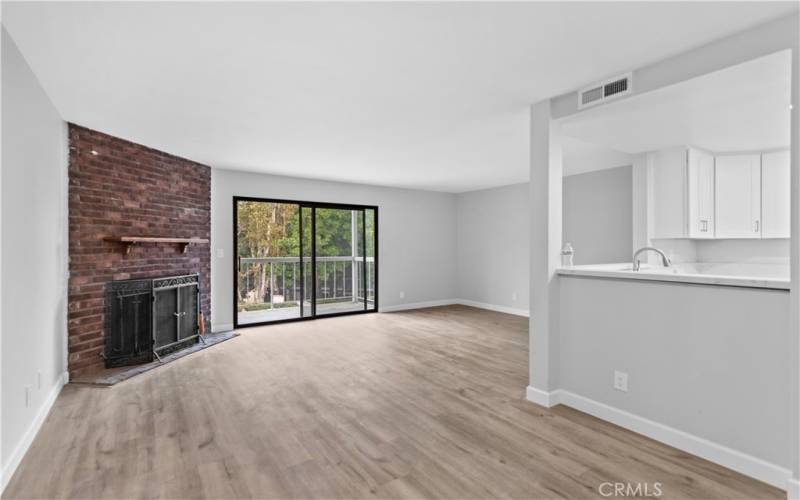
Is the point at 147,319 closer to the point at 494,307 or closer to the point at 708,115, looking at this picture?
the point at 494,307

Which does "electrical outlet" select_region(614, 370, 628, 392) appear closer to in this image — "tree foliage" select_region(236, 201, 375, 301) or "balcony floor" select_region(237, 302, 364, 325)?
"tree foliage" select_region(236, 201, 375, 301)

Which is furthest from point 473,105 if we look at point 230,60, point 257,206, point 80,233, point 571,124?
point 257,206

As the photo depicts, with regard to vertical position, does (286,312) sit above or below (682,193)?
below

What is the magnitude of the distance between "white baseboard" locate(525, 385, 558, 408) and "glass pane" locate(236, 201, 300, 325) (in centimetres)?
447

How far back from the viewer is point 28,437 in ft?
7.81

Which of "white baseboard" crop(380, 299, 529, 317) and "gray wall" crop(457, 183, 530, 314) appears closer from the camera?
"gray wall" crop(457, 183, 530, 314)

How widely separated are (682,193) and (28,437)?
19.5 ft

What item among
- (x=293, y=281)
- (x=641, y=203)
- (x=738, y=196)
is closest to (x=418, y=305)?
(x=293, y=281)

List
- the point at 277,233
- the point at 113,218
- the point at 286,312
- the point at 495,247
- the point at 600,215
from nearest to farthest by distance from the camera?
the point at 113,218
the point at 600,215
the point at 277,233
the point at 286,312
the point at 495,247

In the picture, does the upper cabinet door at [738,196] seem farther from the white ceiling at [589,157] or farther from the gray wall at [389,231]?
the gray wall at [389,231]

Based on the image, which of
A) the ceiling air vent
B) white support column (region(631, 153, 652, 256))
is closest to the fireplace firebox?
the ceiling air vent

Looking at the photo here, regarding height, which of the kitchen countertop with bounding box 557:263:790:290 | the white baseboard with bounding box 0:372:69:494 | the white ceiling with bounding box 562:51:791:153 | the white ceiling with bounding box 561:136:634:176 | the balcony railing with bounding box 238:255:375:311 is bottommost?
the white baseboard with bounding box 0:372:69:494

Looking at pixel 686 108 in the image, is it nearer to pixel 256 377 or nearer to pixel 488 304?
pixel 256 377

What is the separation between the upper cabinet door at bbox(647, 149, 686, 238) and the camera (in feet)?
13.4
